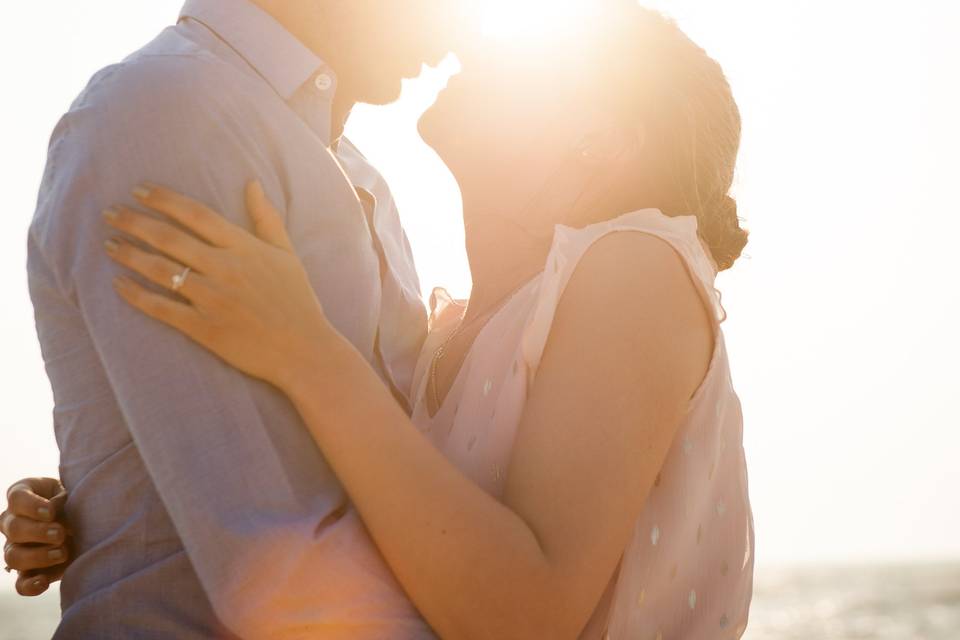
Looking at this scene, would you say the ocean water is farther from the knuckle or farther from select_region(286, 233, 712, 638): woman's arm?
the knuckle

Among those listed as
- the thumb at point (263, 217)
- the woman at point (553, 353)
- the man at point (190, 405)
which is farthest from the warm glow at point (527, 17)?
the thumb at point (263, 217)

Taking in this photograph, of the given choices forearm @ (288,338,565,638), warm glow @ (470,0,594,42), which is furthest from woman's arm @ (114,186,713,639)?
warm glow @ (470,0,594,42)

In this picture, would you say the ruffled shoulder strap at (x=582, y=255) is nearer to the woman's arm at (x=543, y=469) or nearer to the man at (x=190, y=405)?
the woman's arm at (x=543, y=469)

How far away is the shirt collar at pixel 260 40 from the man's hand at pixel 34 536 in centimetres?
110

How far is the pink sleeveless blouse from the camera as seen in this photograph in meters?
2.90

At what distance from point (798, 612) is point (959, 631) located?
40.3 feet

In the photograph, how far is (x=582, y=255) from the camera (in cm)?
294

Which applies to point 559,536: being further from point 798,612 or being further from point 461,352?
point 798,612

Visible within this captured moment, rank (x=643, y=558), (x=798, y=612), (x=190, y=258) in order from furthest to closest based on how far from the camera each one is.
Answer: (x=798, y=612) → (x=643, y=558) → (x=190, y=258)

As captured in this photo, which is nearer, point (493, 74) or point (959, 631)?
point (493, 74)

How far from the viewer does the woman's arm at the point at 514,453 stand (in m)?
2.49

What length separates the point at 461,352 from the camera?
342cm

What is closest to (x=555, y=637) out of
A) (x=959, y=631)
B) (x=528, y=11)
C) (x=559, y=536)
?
(x=559, y=536)

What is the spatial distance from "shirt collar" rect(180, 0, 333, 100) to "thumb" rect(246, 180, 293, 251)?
0.44 metres
